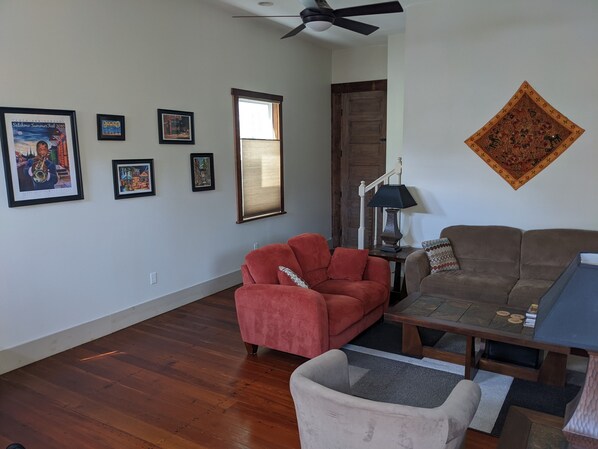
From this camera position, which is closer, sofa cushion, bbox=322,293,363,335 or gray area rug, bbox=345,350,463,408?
gray area rug, bbox=345,350,463,408

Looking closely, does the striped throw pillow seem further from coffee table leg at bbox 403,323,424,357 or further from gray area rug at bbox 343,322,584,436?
coffee table leg at bbox 403,323,424,357

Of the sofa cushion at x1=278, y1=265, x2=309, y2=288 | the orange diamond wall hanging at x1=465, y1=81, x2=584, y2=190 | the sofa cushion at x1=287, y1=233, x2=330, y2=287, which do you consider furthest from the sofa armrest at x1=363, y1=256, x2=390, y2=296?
the orange diamond wall hanging at x1=465, y1=81, x2=584, y2=190

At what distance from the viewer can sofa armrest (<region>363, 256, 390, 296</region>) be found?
4098 mm

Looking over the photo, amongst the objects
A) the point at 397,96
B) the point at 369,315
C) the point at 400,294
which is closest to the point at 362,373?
the point at 369,315

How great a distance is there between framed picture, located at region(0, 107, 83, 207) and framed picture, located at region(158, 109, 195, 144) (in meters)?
0.91

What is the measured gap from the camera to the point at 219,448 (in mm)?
2457

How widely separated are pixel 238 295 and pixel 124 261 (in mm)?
1325

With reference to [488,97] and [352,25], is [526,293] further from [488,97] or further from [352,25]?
[352,25]

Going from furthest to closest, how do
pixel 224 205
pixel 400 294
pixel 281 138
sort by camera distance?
1. pixel 281 138
2. pixel 224 205
3. pixel 400 294

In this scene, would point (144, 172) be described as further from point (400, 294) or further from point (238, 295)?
point (400, 294)

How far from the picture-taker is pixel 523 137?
448cm

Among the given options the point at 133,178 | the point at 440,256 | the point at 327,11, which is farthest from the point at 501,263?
the point at 133,178

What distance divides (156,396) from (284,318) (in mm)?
996

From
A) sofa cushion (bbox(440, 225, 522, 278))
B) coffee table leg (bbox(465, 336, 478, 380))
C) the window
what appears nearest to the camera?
coffee table leg (bbox(465, 336, 478, 380))
